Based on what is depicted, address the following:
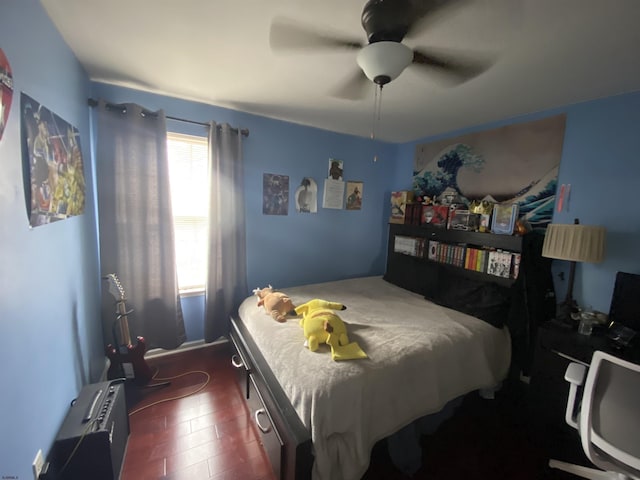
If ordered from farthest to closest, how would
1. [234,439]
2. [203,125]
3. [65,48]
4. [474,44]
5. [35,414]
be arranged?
[203,125] → [234,439] → [65,48] → [474,44] → [35,414]

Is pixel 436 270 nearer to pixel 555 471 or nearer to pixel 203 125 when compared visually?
pixel 555 471

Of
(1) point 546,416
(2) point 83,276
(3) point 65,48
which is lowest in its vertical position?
(1) point 546,416

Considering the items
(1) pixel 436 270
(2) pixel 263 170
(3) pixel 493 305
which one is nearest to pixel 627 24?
(3) pixel 493 305

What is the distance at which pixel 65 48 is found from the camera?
4.86ft

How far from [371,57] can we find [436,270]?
85.3 inches

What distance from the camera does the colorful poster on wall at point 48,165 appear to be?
1034 mm

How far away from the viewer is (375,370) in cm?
136

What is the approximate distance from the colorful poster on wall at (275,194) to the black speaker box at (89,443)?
1.90 m

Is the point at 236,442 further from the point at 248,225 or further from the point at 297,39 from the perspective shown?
the point at 297,39

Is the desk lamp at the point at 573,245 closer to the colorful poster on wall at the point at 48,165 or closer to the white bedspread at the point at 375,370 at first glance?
the white bedspread at the point at 375,370

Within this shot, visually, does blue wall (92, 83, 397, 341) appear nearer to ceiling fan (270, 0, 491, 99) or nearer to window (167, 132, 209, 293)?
window (167, 132, 209, 293)

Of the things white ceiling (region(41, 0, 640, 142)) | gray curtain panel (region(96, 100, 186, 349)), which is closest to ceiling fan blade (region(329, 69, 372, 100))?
white ceiling (region(41, 0, 640, 142))

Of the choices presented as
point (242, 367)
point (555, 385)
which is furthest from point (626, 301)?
point (242, 367)

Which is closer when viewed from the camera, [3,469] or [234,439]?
[3,469]
